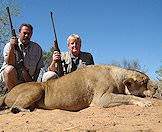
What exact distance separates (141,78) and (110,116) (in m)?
1.71

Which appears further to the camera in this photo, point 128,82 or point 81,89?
point 128,82

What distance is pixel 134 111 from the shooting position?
17.7 feet

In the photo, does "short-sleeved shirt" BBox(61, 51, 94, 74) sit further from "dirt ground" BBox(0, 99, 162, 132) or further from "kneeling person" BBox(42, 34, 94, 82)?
"dirt ground" BBox(0, 99, 162, 132)

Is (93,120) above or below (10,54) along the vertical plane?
below

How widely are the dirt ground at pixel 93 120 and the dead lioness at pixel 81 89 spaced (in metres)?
0.47

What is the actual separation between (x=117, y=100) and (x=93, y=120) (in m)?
1.30

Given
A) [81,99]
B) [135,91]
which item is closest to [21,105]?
[81,99]

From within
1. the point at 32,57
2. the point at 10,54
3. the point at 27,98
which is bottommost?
the point at 27,98

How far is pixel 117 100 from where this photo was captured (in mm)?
6082

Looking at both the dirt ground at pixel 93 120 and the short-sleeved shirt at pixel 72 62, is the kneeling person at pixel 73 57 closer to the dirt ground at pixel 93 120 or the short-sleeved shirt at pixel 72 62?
the short-sleeved shirt at pixel 72 62

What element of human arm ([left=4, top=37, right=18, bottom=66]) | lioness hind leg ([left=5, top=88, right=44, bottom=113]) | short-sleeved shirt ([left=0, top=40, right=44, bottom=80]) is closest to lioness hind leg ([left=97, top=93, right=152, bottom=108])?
lioness hind leg ([left=5, top=88, right=44, bottom=113])

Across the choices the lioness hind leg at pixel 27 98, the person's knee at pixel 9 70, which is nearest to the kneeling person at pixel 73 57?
the person's knee at pixel 9 70

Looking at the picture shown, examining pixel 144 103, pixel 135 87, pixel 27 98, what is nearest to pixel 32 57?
pixel 27 98

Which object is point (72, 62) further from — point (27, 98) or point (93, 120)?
point (93, 120)
